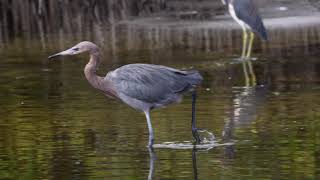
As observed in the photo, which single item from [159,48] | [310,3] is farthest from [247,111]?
[310,3]

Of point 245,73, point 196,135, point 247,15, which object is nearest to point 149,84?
point 196,135

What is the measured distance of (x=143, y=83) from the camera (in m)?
10.5

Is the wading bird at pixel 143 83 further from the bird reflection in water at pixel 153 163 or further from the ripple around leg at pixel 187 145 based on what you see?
the bird reflection in water at pixel 153 163

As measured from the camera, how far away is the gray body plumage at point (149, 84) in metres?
10.5

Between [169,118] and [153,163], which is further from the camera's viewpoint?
[169,118]

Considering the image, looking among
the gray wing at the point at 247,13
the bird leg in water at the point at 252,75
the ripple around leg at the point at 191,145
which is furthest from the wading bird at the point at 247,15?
the ripple around leg at the point at 191,145

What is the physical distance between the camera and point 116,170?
9273 millimetres

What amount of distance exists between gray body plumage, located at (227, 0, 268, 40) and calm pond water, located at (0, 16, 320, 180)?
1.78 ft

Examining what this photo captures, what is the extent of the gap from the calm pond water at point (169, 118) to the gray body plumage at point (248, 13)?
54 centimetres

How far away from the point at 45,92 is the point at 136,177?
5618 millimetres

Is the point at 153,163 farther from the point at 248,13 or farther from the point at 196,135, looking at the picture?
the point at 248,13

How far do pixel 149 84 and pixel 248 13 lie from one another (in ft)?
28.4

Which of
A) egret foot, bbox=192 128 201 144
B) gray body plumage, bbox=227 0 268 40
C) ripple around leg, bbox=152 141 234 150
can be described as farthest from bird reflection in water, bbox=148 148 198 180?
gray body plumage, bbox=227 0 268 40

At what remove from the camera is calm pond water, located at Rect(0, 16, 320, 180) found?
9367 millimetres
